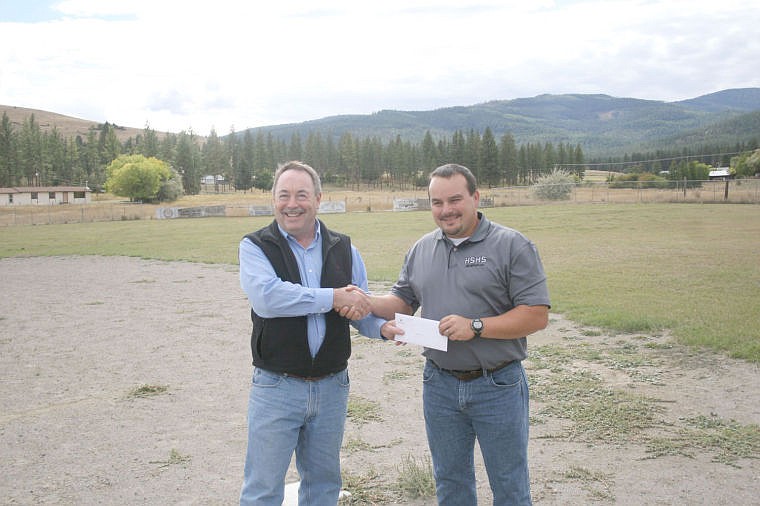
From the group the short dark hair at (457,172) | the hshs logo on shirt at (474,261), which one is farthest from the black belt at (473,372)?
the short dark hair at (457,172)

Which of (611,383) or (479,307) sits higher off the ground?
(479,307)

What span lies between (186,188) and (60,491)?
130261 mm

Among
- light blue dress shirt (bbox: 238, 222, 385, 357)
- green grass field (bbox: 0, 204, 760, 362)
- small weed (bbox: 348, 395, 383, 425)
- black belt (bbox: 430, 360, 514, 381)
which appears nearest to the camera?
light blue dress shirt (bbox: 238, 222, 385, 357)

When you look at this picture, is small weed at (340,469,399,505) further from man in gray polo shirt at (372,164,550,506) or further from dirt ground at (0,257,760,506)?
man in gray polo shirt at (372,164,550,506)

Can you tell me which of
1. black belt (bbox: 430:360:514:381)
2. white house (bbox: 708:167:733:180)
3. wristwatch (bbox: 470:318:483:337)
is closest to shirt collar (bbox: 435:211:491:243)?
wristwatch (bbox: 470:318:483:337)

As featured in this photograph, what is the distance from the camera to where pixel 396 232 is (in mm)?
33094

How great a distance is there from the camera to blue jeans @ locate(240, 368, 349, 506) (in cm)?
335

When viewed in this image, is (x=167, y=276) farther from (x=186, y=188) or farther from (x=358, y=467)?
(x=186, y=188)

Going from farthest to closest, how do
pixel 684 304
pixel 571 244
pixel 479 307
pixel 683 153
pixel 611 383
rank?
pixel 683 153
pixel 571 244
pixel 684 304
pixel 611 383
pixel 479 307

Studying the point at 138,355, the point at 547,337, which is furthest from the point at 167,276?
the point at 547,337

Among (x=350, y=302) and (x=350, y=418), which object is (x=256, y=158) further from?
(x=350, y=302)

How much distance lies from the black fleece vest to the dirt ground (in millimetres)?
1828

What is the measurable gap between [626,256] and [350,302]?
1871 centimetres

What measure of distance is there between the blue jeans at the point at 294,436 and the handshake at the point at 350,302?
376 millimetres
